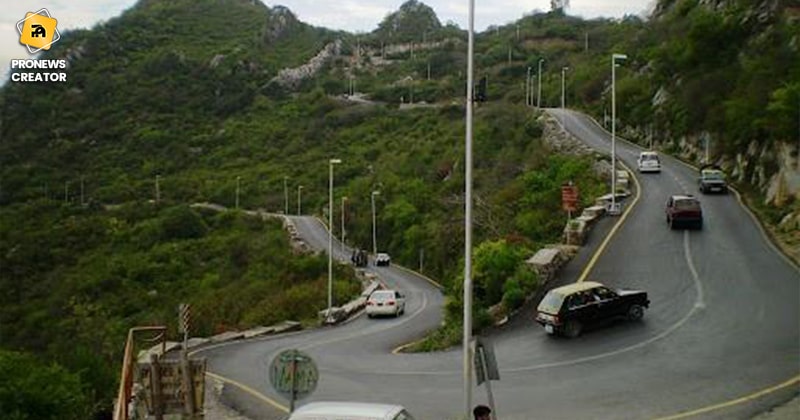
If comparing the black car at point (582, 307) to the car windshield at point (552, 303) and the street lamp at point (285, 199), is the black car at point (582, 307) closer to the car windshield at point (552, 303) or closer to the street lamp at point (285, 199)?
the car windshield at point (552, 303)

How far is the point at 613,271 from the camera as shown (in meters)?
26.6

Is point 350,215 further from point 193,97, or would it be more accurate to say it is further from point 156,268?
point 193,97

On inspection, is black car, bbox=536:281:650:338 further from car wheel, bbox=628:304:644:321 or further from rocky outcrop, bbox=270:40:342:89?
rocky outcrop, bbox=270:40:342:89

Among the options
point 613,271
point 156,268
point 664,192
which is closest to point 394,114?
point 156,268

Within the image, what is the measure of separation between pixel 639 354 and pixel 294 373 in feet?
35.1

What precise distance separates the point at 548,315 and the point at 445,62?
508 feet

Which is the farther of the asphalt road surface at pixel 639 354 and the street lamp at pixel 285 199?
the street lamp at pixel 285 199

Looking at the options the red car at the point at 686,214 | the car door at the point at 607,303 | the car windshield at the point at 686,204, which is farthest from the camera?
the car windshield at the point at 686,204

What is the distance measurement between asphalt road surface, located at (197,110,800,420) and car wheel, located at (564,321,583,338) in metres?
0.23

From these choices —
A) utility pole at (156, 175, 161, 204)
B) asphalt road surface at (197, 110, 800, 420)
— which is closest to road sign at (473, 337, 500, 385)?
asphalt road surface at (197, 110, 800, 420)

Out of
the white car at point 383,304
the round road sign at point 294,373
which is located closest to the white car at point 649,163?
the white car at point 383,304

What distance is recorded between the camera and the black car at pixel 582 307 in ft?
67.9

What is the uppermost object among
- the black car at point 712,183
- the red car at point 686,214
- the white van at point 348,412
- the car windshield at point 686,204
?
the black car at point 712,183

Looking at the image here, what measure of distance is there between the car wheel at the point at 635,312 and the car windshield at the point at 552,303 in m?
2.23
